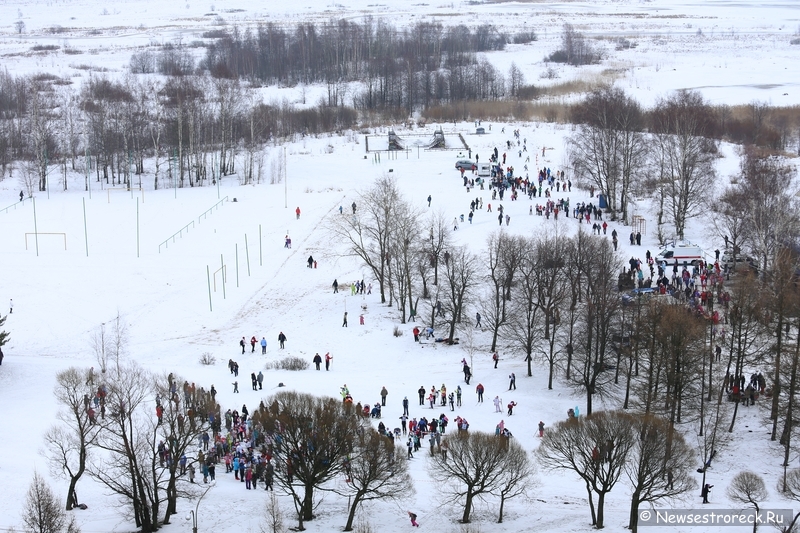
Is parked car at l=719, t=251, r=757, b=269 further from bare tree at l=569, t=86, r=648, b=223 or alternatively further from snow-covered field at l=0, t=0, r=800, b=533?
bare tree at l=569, t=86, r=648, b=223

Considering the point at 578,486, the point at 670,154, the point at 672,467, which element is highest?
the point at 670,154

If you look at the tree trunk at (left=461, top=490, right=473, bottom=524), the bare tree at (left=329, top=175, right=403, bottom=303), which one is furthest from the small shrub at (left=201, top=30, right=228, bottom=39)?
the tree trunk at (left=461, top=490, right=473, bottom=524)

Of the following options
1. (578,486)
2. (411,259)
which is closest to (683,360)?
(578,486)

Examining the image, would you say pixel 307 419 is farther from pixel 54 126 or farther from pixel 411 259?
pixel 54 126

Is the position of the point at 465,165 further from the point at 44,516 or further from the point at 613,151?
the point at 44,516

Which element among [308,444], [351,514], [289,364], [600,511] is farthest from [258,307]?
[600,511]

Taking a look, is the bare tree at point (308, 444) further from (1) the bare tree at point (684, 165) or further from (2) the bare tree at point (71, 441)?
(1) the bare tree at point (684, 165)
